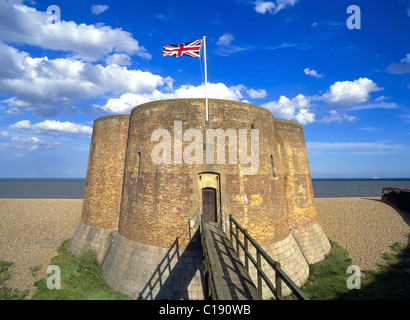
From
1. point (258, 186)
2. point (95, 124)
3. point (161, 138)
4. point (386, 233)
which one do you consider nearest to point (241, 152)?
point (258, 186)

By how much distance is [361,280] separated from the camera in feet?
42.7

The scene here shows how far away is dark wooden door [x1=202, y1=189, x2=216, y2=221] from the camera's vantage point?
37.5 ft

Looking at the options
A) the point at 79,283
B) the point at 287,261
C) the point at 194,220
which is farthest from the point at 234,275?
the point at 79,283

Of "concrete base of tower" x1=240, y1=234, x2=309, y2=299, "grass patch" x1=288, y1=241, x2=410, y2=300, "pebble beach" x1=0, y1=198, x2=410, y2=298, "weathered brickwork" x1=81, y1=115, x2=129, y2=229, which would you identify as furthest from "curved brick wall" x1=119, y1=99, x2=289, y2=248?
"pebble beach" x1=0, y1=198, x2=410, y2=298

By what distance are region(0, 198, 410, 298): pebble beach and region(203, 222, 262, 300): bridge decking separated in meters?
11.2

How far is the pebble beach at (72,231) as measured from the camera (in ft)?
48.4

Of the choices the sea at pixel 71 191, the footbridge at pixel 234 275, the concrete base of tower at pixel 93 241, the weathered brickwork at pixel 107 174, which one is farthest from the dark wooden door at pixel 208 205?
the sea at pixel 71 191

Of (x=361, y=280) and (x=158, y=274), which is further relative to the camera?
(x=361, y=280)

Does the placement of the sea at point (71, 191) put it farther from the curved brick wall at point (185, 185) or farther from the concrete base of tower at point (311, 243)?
the curved brick wall at point (185, 185)

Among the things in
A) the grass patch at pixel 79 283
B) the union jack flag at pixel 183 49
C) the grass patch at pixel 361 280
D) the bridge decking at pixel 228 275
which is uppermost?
the union jack flag at pixel 183 49

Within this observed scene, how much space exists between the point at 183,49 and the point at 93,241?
519 inches

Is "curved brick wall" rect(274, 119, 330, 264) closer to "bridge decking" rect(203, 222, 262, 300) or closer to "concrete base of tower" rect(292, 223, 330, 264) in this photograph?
"concrete base of tower" rect(292, 223, 330, 264)

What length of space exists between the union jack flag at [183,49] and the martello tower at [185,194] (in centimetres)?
254

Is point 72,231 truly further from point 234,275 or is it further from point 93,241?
point 234,275
